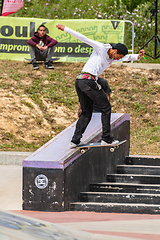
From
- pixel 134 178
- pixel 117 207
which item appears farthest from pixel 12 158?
pixel 117 207

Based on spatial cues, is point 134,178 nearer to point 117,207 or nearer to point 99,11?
point 117,207

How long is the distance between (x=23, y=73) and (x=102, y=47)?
839cm

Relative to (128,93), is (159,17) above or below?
above

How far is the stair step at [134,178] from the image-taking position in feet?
19.1

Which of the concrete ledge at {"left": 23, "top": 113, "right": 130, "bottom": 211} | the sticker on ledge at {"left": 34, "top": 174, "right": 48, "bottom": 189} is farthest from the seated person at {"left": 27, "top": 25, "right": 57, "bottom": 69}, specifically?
the sticker on ledge at {"left": 34, "top": 174, "right": 48, "bottom": 189}

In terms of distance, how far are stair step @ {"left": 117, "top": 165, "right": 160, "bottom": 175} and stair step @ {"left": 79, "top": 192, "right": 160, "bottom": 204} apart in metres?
1.13

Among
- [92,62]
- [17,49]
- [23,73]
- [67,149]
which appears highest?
[17,49]

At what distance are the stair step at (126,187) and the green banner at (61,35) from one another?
8877 mm

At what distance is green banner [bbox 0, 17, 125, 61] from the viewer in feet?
45.3

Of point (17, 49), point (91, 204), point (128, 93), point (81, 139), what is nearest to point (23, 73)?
point (17, 49)

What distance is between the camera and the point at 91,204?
4.90 meters

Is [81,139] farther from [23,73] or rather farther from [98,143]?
[23,73]

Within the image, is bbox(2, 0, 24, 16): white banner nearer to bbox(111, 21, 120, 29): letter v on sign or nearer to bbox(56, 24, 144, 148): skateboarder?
bbox(111, 21, 120, 29): letter v on sign

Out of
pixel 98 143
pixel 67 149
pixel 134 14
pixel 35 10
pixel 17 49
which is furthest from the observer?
pixel 35 10
